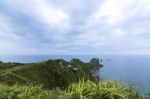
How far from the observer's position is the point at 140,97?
10.4 m

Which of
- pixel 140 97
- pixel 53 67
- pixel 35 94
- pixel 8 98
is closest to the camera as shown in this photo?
pixel 8 98

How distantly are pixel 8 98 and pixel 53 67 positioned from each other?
23.0 metres

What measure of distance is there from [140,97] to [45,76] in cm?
1980

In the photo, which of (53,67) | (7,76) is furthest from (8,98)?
(53,67)

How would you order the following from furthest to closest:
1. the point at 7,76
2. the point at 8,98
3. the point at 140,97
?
1. the point at 7,76
2. the point at 140,97
3. the point at 8,98

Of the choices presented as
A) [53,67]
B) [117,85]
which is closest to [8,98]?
[117,85]

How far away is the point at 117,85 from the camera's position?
10094 mm

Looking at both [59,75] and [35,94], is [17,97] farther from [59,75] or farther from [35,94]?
[59,75]

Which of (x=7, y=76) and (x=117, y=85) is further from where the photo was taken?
(x=7, y=76)

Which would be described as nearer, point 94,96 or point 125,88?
point 94,96

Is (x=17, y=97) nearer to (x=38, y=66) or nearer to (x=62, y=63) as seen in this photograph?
(x=38, y=66)

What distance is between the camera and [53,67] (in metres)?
32.0

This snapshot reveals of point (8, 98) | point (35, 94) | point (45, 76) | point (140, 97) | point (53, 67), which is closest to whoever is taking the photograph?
point (8, 98)

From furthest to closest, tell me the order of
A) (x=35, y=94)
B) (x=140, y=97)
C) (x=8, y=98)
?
(x=140, y=97), (x=35, y=94), (x=8, y=98)
